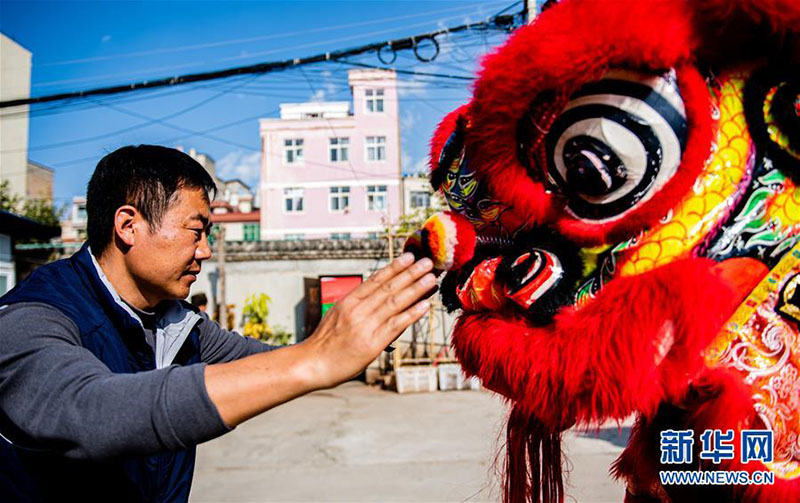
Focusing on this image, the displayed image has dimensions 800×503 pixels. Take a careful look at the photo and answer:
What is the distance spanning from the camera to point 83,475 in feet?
3.69

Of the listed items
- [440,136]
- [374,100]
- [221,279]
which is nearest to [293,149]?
[374,100]

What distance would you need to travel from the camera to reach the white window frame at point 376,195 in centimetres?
1974

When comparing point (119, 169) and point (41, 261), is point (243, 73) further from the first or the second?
point (41, 261)

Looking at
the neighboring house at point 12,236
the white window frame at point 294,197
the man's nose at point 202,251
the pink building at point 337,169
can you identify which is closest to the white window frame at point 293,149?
the pink building at point 337,169

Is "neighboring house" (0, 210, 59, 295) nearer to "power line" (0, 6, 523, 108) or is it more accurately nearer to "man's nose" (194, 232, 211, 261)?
"power line" (0, 6, 523, 108)

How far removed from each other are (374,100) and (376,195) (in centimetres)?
352

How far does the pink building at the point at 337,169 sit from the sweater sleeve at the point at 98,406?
59.9 feet

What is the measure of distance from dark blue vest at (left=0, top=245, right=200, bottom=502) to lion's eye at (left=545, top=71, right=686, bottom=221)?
976 mm

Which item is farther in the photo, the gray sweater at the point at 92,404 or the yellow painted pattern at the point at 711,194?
the yellow painted pattern at the point at 711,194

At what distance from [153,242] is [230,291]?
8.53 meters

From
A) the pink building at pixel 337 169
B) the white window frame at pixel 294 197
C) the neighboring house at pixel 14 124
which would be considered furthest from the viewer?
the white window frame at pixel 294 197

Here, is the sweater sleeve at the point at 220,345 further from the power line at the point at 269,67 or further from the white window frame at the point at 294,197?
the white window frame at the point at 294,197

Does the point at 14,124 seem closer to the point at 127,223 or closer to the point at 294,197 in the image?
the point at 294,197

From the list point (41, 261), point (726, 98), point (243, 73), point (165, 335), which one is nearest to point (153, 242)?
point (165, 335)
